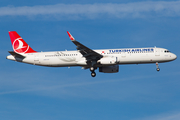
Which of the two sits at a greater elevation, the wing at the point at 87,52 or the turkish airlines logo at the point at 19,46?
the turkish airlines logo at the point at 19,46

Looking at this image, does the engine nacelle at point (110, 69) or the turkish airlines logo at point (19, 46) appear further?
the turkish airlines logo at point (19, 46)

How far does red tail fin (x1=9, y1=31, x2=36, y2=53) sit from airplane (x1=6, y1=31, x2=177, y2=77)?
77 centimetres

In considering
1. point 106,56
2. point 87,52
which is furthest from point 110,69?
point 87,52

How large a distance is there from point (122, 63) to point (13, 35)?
24.9 m

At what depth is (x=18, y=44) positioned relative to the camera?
72.2m

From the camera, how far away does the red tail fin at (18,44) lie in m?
71.5

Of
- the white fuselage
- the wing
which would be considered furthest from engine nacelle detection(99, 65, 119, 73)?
the wing

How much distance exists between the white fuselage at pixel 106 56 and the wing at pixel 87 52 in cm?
118

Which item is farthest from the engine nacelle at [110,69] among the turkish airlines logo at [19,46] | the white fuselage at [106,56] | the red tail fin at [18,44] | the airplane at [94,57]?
the turkish airlines logo at [19,46]

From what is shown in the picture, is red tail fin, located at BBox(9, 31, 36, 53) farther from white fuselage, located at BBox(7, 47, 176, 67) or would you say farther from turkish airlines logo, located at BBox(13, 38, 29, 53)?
white fuselage, located at BBox(7, 47, 176, 67)

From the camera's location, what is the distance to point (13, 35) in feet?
239

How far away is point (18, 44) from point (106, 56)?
19.9 m

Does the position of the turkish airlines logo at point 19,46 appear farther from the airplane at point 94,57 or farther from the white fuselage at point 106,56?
the white fuselage at point 106,56

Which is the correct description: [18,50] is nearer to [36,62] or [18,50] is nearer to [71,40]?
[36,62]
